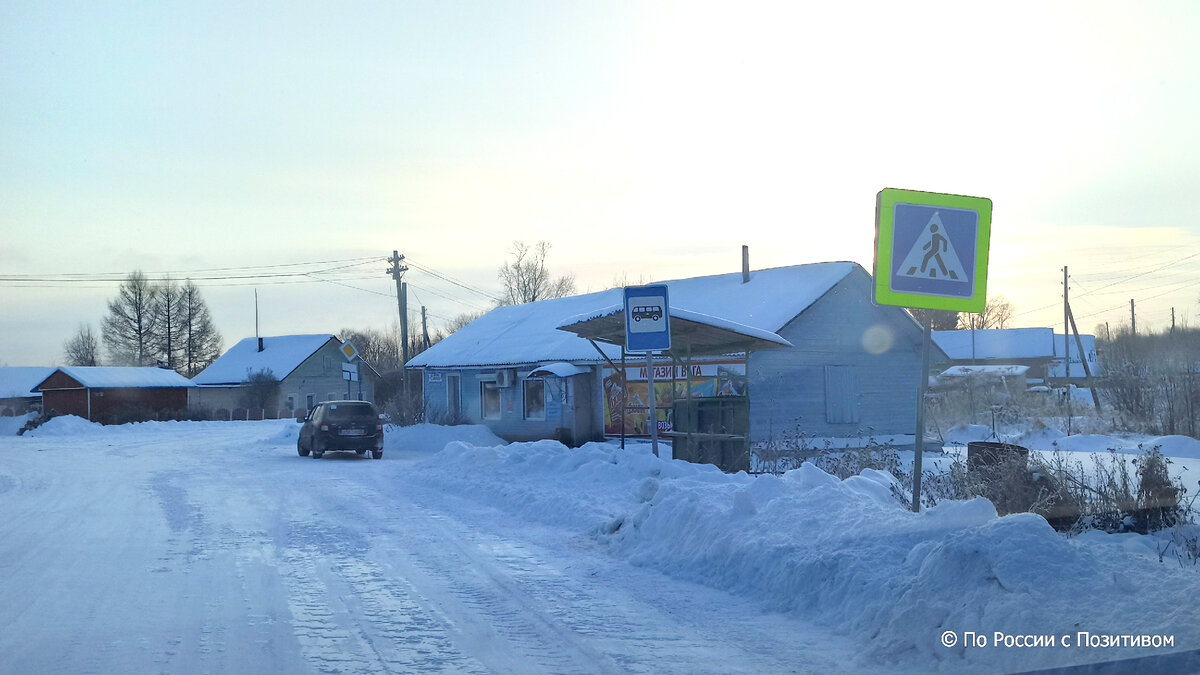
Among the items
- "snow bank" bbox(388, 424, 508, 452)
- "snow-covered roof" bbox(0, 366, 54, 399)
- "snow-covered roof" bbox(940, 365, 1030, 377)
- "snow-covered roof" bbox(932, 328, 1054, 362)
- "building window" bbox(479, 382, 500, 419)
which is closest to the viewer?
"snow bank" bbox(388, 424, 508, 452)

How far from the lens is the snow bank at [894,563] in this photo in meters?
5.78

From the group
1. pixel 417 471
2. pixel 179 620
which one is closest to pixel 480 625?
pixel 179 620

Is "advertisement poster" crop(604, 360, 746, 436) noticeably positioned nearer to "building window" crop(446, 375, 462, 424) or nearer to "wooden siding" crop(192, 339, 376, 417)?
"building window" crop(446, 375, 462, 424)

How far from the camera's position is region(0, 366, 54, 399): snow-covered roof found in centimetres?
7371

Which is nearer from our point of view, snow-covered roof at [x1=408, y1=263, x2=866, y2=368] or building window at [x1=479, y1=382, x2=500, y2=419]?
snow-covered roof at [x1=408, y1=263, x2=866, y2=368]

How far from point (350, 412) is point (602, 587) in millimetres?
19438

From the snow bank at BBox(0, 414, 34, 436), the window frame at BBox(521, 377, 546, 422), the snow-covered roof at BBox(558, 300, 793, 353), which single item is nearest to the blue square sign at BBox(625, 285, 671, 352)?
the snow-covered roof at BBox(558, 300, 793, 353)

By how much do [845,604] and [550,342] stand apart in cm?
2645

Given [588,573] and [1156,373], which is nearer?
[588,573]

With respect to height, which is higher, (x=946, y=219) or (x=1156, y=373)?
(x=946, y=219)

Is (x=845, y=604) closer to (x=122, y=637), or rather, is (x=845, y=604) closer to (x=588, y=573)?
(x=588, y=573)

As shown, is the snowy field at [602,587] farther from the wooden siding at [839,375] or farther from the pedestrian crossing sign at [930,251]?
the wooden siding at [839,375]

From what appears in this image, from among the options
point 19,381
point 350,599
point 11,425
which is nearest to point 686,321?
point 350,599

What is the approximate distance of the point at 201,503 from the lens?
14.8 meters
